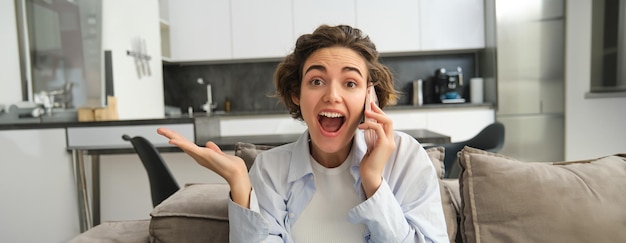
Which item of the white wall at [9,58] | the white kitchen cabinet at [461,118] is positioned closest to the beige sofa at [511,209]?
the white wall at [9,58]

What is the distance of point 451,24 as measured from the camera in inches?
163

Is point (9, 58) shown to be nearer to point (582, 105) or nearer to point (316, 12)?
point (316, 12)

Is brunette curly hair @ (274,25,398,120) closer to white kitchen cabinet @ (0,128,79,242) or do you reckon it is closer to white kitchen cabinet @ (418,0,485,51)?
white kitchen cabinet @ (0,128,79,242)

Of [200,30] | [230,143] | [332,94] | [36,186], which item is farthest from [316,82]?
[200,30]

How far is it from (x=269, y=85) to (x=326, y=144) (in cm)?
373

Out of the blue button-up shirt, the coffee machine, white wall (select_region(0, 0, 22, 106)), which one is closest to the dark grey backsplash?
the coffee machine

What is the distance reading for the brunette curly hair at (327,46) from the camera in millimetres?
1062

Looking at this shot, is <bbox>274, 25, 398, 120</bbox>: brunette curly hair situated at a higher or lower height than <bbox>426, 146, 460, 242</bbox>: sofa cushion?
higher

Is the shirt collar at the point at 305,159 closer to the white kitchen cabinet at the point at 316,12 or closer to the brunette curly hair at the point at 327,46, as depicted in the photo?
the brunette curly hair at the point at 327,46

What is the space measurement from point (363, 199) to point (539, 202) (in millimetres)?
541

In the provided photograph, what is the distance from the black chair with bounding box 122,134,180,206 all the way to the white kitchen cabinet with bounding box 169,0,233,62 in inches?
102

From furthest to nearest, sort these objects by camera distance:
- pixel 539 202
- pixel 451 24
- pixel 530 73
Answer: pixel 451 24 → pixel 530 73 → pixel 539 202

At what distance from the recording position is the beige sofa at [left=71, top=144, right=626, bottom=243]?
1.15 meters

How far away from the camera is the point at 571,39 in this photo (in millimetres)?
3576
